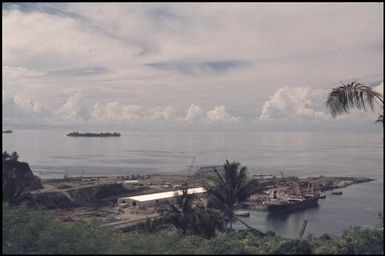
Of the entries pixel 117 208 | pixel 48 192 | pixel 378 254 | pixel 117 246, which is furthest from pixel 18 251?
pixel 48 192

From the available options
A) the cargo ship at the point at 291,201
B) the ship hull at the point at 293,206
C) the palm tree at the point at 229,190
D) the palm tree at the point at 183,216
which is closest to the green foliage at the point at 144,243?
the palm tree at the point at 183,216

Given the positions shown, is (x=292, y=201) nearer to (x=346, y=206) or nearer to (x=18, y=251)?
(x=346, y=206)

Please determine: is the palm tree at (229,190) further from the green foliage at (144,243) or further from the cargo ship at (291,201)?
the cargo ship at (291,201)

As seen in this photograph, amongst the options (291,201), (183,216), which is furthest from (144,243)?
(291,201)

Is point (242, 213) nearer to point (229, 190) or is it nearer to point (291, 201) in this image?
point (291, 201)

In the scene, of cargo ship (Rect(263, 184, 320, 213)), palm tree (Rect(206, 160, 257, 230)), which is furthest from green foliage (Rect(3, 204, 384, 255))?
cargo ship (Rect(263, 184, 320, 213))

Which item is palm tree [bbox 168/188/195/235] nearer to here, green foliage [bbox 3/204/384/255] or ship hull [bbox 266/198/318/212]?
green foliage [bbox 3/204/384/255]
